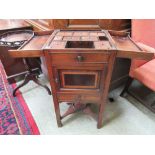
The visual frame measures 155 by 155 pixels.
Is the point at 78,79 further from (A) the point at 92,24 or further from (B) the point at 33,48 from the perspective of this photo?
(A) the point at 92,24

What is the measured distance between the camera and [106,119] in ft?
4.75

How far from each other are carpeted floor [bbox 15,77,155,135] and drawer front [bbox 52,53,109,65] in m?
0.78

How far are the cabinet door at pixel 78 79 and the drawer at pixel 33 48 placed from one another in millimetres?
204

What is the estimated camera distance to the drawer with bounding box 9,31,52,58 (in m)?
0.83

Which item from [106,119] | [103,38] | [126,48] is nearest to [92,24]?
[103,38]

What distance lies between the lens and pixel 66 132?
1320 millimetres

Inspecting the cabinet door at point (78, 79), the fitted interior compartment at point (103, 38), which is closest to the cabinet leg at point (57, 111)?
the cabinet door at point (78, 79)

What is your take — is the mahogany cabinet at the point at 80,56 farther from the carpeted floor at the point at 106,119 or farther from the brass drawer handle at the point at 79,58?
the carpeted floor at the point at 106,119

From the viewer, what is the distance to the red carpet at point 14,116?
133 centimetres

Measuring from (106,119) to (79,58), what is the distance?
0.88 m

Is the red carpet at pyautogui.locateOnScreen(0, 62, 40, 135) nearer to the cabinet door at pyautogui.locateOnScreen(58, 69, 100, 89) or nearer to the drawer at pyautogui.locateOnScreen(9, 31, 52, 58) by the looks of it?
the cabinet door at pyautogui.locateOnScreen(58, 69, 100, 89)
